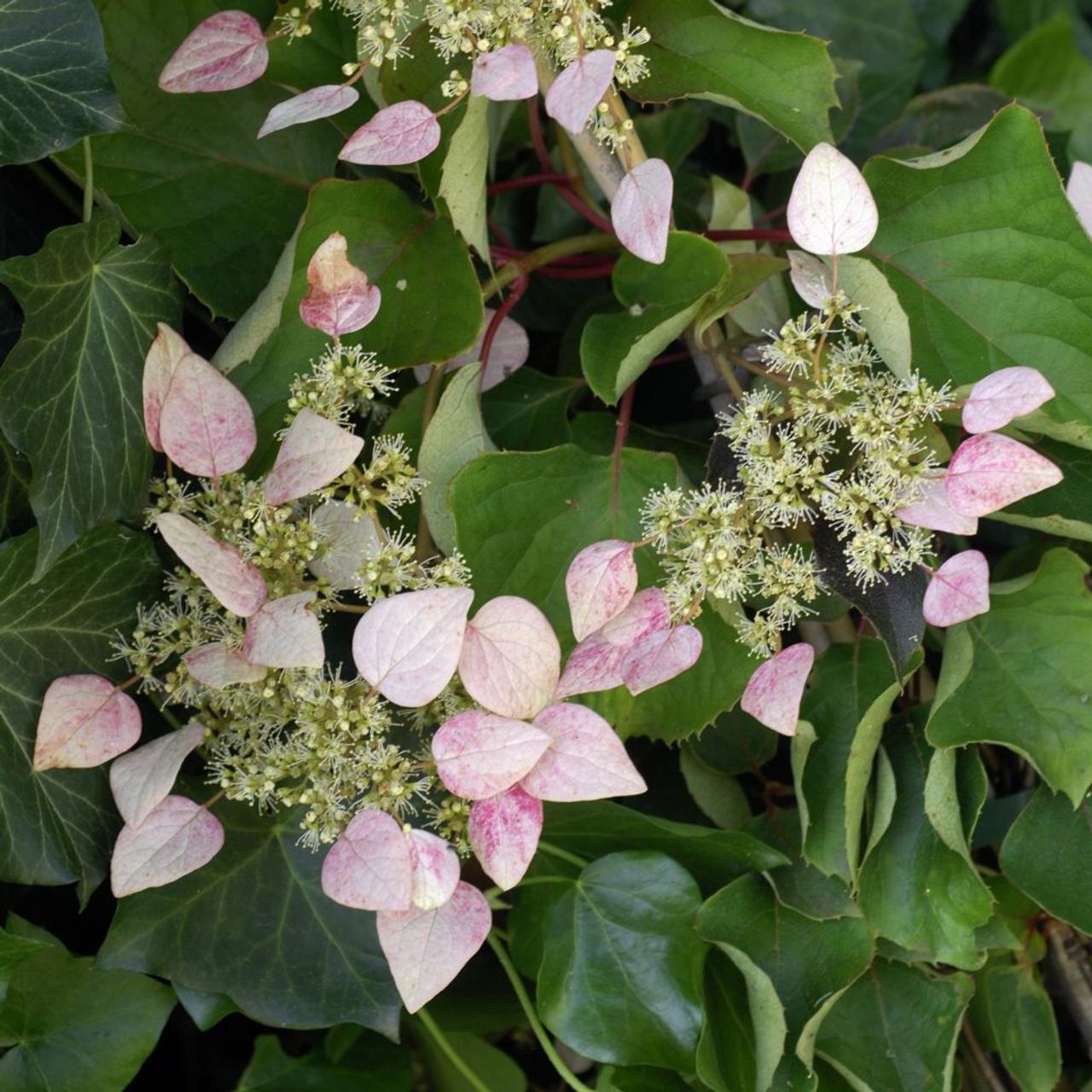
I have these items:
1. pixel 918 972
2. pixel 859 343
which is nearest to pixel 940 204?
pixel 859 343

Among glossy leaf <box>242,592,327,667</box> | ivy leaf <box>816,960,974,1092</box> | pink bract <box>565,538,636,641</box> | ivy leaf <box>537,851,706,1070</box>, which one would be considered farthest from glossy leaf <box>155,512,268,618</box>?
ivy leaf <box>816,960,974,1092</box>

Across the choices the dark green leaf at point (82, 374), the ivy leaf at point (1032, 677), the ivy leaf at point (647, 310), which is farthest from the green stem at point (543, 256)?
the ivy leaf at point (1032, 677)

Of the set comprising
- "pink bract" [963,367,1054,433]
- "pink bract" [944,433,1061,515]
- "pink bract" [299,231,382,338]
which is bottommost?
"pink bract" [944,433,1061,515]

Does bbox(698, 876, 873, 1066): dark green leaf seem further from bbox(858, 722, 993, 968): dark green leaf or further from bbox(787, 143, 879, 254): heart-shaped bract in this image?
bbox(787, 143, 879, 254): heart-shaped bract

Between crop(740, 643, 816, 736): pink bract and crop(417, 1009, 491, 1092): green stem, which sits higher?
crop(740, 643, 816, 736): pink bract

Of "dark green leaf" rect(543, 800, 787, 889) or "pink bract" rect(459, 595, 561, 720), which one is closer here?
"pink bract" rect(459, 595, 561, 720)

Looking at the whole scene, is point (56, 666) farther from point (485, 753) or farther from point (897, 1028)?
point (897, 1028)
